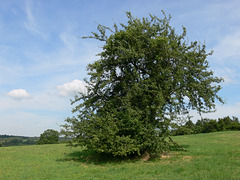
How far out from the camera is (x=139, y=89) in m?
18.2

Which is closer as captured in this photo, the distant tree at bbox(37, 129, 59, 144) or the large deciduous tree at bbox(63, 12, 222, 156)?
the large deciduous tree at bbox(63, 12, 222, 156)

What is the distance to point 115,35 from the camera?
20.0 m

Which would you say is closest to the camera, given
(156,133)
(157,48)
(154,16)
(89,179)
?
Answer: (89,179)

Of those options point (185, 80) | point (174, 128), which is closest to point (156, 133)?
point (174, 128)

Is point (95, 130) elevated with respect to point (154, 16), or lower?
lower

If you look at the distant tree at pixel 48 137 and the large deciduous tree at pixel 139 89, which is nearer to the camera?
the large deciduous tree at pixel 139 89

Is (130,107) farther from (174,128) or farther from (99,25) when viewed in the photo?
(99,25)

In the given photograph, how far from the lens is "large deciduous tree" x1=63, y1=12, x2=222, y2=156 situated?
17.5 meters

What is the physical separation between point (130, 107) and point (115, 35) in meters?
6.96

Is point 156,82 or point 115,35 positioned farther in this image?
point 115,35

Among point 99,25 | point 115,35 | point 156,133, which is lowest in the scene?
point 156,133

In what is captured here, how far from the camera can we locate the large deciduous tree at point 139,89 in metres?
17.5

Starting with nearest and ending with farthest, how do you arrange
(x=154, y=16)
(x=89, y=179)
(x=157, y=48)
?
(x=89, y=179), (x=157, y=48), (x=154, y=16)

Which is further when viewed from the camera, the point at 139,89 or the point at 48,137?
the point at 48,137
